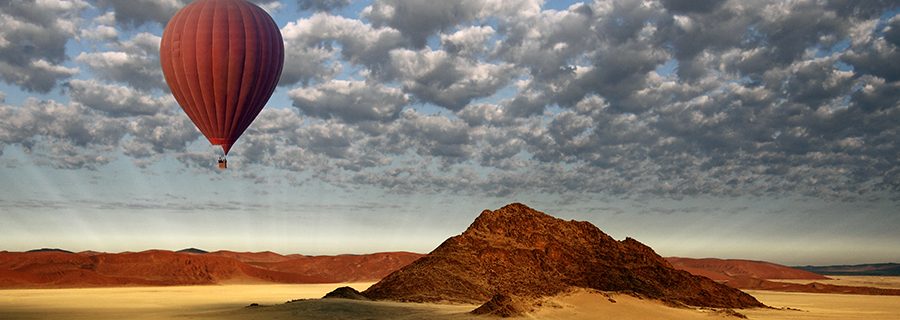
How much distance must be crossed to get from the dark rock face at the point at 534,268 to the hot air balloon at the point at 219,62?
→ 40.4 feet

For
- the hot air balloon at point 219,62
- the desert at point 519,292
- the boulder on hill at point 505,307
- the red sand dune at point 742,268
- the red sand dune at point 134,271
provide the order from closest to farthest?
the boulder on hill at point 505,307 < the desert at point 519,292 < the hot air balloon at point 219,62 < the red sand dune at point 134,271 < the red sand dune at point 742,268

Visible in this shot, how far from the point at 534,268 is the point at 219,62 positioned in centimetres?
2002

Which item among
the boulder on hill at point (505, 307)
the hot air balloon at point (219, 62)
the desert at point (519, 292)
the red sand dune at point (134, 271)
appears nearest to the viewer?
the boulder on hill at point (505, 307)

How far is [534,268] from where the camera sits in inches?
1598

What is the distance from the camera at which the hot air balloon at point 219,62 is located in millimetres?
38469

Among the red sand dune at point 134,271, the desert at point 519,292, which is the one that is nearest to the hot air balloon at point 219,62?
the desert at point 519,292

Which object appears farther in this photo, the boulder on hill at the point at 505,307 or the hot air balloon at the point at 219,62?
the hot air balloon at the point at 219,62

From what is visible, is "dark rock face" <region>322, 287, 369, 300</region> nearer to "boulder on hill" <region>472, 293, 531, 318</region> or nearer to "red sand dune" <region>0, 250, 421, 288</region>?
"boulder on hill" <region>472, 293, 531, 318</region>

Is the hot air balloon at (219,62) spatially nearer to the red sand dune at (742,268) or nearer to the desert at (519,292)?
the desert at (519,292)

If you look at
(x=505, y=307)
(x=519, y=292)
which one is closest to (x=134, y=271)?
(x=519, y=292)

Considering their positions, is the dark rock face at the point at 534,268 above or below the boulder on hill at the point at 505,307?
above

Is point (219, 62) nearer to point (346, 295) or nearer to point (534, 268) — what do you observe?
point (346, 295)

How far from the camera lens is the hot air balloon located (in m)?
38.5

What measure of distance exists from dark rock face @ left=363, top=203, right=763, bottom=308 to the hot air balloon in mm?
12315
